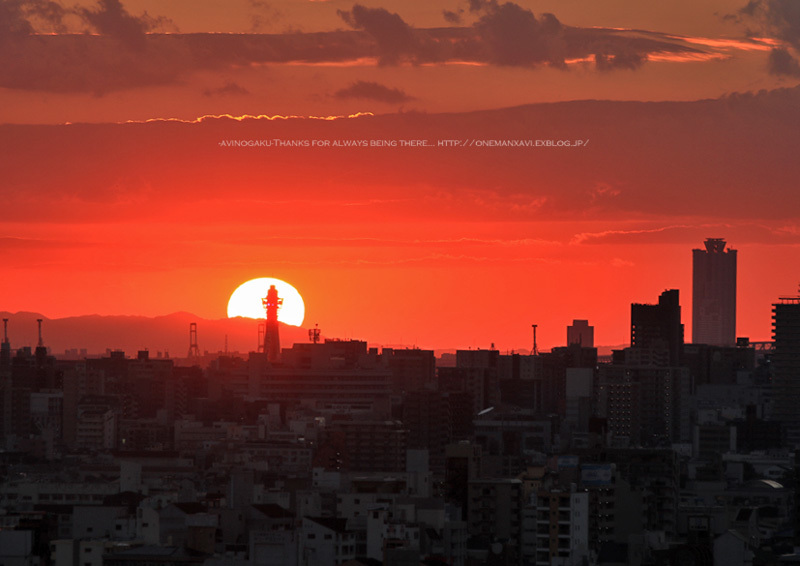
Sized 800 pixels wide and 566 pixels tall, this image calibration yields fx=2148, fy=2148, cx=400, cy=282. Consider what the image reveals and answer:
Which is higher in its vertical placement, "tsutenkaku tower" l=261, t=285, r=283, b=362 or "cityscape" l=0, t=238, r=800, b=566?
"tsutenkaku tower" l=261, t=285, r=283, b=362

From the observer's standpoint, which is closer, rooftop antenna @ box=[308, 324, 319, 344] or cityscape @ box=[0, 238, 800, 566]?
cityscape @ box=[0, 238, 800, 566]

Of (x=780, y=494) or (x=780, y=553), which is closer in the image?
(x=780, y=553)

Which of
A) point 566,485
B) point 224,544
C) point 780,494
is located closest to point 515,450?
point 780,494

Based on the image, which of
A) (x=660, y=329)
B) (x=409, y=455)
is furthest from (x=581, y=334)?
(x=409, y=455)

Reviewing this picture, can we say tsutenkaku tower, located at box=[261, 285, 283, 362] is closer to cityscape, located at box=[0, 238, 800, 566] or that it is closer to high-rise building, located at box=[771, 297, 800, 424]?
cityscape, located at box=[0, 238, 800, 566]

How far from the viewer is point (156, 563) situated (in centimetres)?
4925

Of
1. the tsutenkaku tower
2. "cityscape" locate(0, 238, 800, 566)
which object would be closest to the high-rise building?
"cityscape" locate(0, 238, 800, 566)

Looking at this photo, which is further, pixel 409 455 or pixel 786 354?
pixel 786 354

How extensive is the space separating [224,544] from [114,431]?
67.2 meters

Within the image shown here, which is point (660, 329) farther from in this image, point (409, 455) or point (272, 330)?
point (409, 455)

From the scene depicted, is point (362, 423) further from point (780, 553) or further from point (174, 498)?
point (780, 553)

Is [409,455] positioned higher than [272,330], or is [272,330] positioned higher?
[272,330]

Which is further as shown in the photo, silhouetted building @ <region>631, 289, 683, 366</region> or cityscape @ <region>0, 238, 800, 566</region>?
silhouetted building @ <region>631, 289, 683, 366</region>

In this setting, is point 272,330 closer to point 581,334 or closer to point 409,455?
point 581,334
